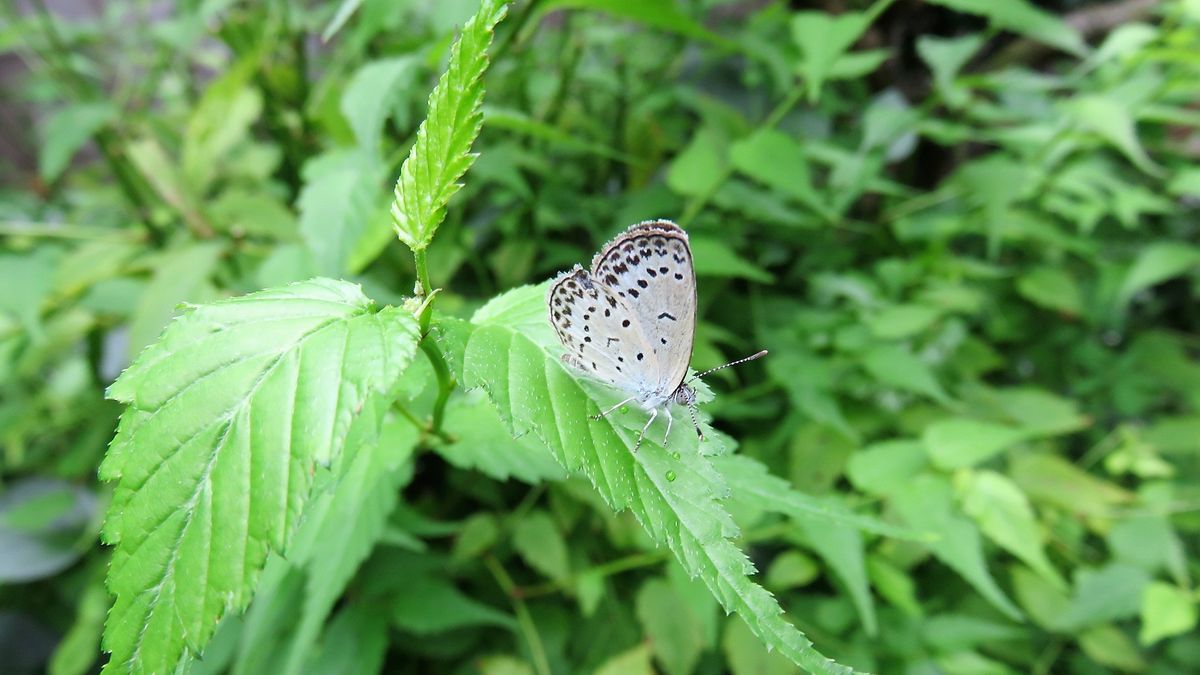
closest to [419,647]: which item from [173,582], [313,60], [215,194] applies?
Result: [173,582]

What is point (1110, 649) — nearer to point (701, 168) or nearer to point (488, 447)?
point (701, 168)

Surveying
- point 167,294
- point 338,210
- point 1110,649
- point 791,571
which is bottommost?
point 1110,649

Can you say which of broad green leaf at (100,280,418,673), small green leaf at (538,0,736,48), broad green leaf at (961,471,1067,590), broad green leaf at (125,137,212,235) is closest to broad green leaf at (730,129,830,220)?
small green leaf at (538,0,736,48)

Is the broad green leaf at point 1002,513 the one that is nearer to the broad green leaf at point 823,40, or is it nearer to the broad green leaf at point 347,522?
the broad green leaf at point 823,40

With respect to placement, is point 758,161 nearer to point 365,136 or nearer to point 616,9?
point 616,9

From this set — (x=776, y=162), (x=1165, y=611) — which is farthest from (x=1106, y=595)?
(x=776, y=162)
